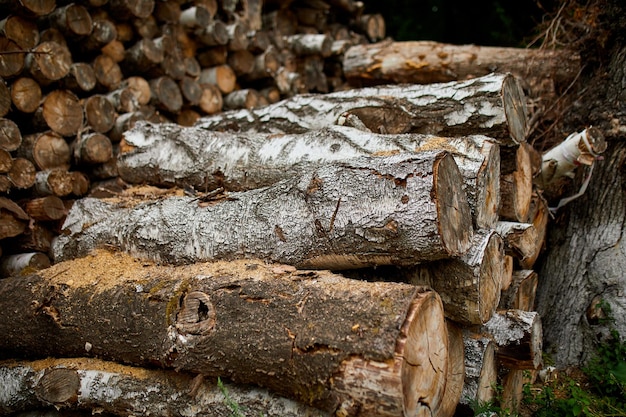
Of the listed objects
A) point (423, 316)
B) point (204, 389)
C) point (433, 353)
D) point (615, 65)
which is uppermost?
point (615, 65)

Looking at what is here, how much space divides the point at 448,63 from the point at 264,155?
224 centimetres

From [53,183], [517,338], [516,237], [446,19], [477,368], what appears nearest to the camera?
[477,368]

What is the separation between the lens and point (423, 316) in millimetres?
1710

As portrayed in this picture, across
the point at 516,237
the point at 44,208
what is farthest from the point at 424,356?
the point at 44,208

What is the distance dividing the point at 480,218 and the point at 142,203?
1643mm

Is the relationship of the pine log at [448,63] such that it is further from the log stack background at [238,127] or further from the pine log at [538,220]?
the pine log at [538,220]

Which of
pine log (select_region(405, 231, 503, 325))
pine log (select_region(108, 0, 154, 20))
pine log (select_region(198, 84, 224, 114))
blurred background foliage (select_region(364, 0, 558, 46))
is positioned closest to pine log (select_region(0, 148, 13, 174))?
pine log (select_region(108, 0, 154, 20))

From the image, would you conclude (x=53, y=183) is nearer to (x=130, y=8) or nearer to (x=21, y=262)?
(x=21, y=262)

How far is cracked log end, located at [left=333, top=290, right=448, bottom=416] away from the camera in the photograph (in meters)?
1.57

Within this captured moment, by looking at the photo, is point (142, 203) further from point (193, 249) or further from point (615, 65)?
point (615, 65)

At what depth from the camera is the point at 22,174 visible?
3.17 meters

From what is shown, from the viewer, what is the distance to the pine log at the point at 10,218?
309cm

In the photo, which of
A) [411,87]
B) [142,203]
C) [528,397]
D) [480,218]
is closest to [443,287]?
[480,218]

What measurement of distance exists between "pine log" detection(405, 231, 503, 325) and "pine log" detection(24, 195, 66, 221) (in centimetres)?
216
